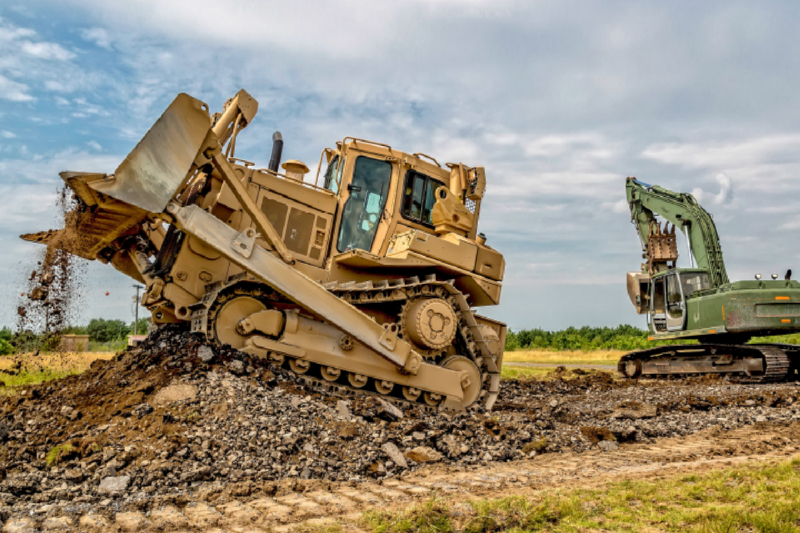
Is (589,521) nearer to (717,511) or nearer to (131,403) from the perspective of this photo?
(717,511)

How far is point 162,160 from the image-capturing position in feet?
21.5

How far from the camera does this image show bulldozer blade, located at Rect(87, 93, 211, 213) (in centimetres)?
635

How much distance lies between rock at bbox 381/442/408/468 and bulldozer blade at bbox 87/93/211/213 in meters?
3.38

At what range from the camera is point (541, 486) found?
512cm

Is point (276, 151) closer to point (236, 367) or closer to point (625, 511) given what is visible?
point (236, 367)

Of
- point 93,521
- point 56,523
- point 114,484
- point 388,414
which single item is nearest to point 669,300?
point 388,414

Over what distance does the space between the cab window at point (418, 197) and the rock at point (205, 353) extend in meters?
3.68

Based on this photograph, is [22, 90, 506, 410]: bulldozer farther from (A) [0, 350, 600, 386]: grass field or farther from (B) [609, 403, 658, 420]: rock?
(B) [609, 403, 658, 420]: rock

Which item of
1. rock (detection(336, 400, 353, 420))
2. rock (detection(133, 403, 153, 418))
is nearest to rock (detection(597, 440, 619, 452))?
rock (detection(336, 400, 353, 420))

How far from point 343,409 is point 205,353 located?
1733 mm

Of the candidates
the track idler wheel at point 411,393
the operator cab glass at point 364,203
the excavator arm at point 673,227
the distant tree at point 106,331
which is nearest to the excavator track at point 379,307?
the track idler wheel at point 411,393

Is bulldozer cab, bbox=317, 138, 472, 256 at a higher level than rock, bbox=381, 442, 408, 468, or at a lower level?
higher

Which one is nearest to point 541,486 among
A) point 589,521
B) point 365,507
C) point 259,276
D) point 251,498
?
point 589,521

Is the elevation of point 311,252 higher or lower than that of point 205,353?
higher
